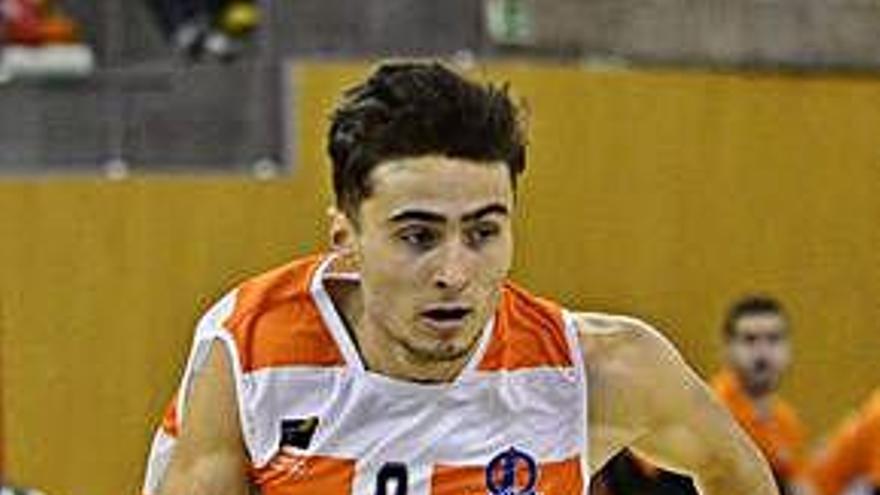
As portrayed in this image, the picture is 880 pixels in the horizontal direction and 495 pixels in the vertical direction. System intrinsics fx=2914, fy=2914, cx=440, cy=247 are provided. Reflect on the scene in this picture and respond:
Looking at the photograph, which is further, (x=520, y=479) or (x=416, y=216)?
(x=520, y=479)

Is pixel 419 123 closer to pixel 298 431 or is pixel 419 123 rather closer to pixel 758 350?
pixel 298 431

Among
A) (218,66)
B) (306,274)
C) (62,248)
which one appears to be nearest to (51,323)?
(62,248)

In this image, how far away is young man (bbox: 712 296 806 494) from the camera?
9352mm

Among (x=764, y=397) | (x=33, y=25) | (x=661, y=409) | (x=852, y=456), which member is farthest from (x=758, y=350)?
(x=661, y=409)

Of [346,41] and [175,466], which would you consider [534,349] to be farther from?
[346,41]

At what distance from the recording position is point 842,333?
40.6 ft

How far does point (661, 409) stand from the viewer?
4.83 meters

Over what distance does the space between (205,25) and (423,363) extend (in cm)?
670

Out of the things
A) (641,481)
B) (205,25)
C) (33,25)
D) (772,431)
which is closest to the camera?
(641,481)

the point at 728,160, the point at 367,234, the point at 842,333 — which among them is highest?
the point at 367,234

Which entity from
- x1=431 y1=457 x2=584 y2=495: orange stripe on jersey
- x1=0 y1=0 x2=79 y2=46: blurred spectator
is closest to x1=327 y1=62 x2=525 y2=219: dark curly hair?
x1=431 y1=457 x2=584 y2=495: orange stripe on jersey

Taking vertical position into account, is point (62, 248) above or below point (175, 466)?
below

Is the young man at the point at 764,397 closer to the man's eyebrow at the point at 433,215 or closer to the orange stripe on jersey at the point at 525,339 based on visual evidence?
the orange stripe on jersey at the point at 525,339

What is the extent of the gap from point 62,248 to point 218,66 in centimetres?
93
